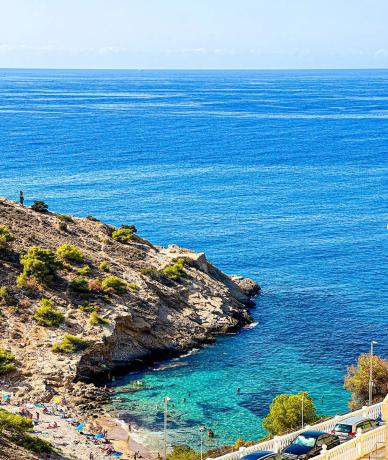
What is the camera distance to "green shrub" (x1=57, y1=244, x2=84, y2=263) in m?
73.6

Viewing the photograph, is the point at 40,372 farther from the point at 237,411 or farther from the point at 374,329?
the point at 374,329

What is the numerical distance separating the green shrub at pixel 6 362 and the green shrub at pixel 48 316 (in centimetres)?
587

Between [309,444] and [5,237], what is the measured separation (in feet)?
152

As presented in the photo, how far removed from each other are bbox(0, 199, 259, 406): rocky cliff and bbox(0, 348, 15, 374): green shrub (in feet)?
1.12

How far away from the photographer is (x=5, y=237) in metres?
72.2

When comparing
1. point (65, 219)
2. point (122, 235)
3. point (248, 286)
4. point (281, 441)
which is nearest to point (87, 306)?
point (122, 235)

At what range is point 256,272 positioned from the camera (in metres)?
88.8

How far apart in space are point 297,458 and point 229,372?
106 ft

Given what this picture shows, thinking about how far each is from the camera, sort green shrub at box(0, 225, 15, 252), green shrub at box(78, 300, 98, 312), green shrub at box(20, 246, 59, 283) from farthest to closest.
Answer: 1. green shrub at box(0, 225, 15, 252)
2. green shrub at box(20, 246, 59, 283)
3. green shrub at box(78, 300, 98, 312)

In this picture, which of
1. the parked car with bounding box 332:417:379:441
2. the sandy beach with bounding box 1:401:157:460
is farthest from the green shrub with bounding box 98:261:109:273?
the parked car with bounding box 332:417:379:441

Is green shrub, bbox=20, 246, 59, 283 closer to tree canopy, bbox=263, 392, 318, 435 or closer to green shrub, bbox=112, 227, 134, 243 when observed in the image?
green shrub, bbox=112, 227, 134, 243

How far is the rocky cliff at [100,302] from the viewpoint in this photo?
198 ft

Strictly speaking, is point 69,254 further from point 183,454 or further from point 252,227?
point 252,227

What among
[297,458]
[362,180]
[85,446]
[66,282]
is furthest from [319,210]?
[297,458]
